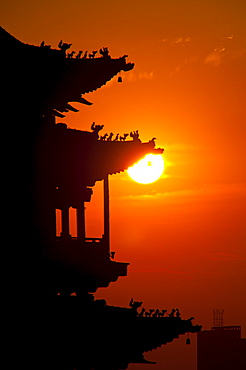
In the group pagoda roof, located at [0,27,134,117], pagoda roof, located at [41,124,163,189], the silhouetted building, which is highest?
pagoda roof, located at [0,27,134,117]

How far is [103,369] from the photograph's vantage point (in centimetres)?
2623

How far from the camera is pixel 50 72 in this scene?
81.5 ft

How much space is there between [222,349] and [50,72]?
7631 cm

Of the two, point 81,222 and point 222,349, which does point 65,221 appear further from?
point 222,349

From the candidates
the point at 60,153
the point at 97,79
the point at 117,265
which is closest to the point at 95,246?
the point at 117,265

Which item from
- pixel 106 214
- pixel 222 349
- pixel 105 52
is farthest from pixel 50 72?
pixel 222 349

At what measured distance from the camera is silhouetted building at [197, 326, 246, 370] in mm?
95000

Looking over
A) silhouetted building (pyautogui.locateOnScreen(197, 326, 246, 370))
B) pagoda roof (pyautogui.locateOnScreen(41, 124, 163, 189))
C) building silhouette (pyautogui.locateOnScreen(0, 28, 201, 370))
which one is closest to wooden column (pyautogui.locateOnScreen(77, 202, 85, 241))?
building silhouette (pyautogui.locateOnScreen(0, 28, 201, 370))

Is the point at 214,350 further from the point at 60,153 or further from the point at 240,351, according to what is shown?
the point at 60,153

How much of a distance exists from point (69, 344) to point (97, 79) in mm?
8443

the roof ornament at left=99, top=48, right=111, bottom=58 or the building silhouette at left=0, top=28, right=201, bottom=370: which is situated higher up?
the roof ornament at left=99, top=48, right=111, bottom=58

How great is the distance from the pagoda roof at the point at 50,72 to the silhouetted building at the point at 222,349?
7335 cm

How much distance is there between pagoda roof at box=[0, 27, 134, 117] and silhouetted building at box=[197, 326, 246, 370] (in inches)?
2888

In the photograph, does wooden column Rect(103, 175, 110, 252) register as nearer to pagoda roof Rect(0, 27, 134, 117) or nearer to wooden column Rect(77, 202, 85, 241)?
wooden column Rect(77, 202, 85, 241)
